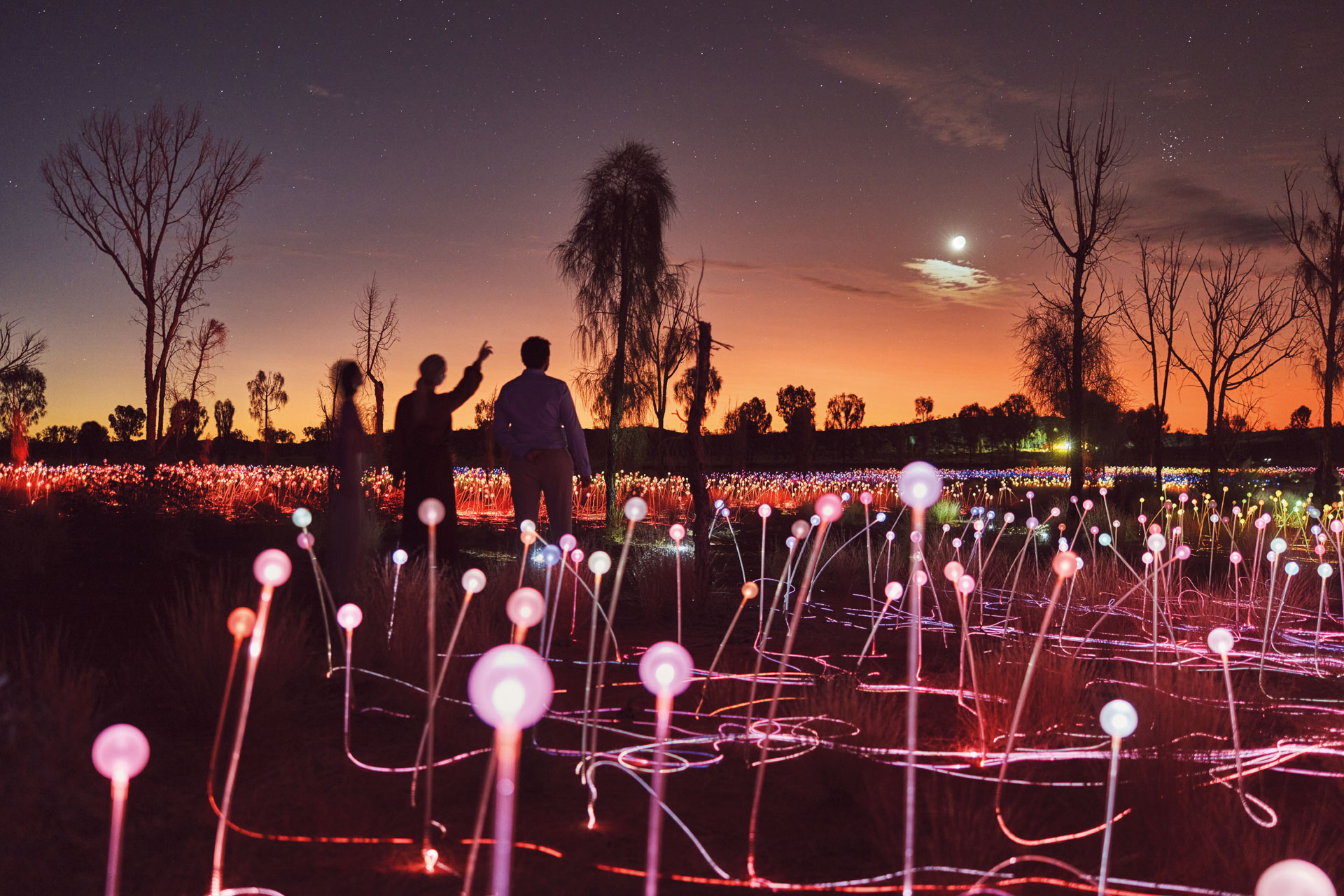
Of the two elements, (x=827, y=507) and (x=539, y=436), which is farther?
(x=539, y=436)

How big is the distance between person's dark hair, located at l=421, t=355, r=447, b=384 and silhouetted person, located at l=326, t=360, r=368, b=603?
1.81 feet

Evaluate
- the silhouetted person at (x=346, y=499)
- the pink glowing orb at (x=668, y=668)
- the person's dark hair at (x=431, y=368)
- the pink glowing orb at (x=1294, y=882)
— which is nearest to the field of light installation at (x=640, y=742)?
the pink glowing orb at (x=668, y=668)

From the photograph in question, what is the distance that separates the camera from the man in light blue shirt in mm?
6590

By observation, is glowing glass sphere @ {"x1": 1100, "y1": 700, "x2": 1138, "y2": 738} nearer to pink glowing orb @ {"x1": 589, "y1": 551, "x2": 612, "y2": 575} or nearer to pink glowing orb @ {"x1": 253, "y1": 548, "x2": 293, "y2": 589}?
pink glowing orb @ {"x1": 589, "y1": 551, "x2": 612, "y2": 575}

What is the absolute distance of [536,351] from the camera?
6.65 metres

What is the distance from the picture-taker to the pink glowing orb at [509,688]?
4.37 feet

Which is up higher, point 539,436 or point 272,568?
point 539,436

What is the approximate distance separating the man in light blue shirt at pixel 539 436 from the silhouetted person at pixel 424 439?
1.65 feet

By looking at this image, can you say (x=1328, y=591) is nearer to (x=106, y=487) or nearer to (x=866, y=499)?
(x=866, y=499)

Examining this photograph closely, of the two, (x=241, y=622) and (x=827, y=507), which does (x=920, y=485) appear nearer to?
(x=827, y=507)

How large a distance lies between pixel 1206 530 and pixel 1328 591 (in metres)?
5.85

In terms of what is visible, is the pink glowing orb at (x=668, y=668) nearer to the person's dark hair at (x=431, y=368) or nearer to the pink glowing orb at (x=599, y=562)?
the pink glowing orb at (x=599, y=562)

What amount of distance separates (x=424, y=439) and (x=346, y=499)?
2.86 feet

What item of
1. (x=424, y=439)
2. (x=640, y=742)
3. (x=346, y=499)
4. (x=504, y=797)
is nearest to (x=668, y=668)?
(x=504, y=797)
